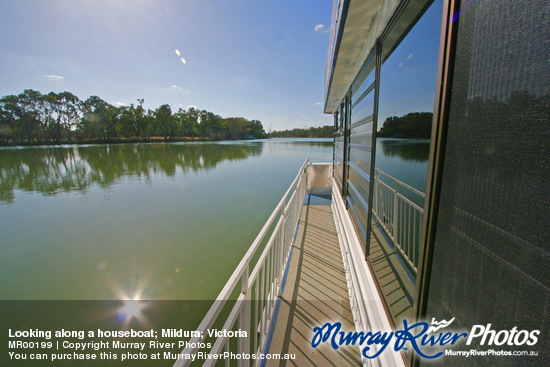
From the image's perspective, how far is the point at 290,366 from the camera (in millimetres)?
1635

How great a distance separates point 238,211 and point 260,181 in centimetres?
465

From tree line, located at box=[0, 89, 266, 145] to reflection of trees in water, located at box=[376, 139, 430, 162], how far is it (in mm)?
57101

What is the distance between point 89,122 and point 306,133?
57.6 metres

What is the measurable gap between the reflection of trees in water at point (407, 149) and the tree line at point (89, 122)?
187ft

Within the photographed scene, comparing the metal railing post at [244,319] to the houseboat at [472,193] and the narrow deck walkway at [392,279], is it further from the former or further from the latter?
the narrow deck walkway at [392,279]

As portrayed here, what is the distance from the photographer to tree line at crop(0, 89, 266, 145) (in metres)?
39.0

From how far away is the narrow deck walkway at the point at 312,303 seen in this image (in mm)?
1737

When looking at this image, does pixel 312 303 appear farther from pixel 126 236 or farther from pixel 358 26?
pixel 126 236

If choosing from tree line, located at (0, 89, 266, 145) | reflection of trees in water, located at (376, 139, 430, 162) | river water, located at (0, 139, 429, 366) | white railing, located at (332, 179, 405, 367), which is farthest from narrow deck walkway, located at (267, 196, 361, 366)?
tree line, located at (0, 89, 266, 145)

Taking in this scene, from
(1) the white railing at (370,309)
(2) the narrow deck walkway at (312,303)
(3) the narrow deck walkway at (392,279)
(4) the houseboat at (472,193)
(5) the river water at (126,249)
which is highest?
(4) the houseboat at (472,193)

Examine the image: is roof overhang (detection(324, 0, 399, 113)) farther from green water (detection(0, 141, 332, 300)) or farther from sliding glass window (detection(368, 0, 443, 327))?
green water (detection(0, 141, 332, 300))

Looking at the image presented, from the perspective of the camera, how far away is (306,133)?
7675 centimetres

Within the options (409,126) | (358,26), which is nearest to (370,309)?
(409,126)

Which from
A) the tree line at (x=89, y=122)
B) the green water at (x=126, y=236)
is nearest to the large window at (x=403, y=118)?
the green water at (x=126, y=236)
